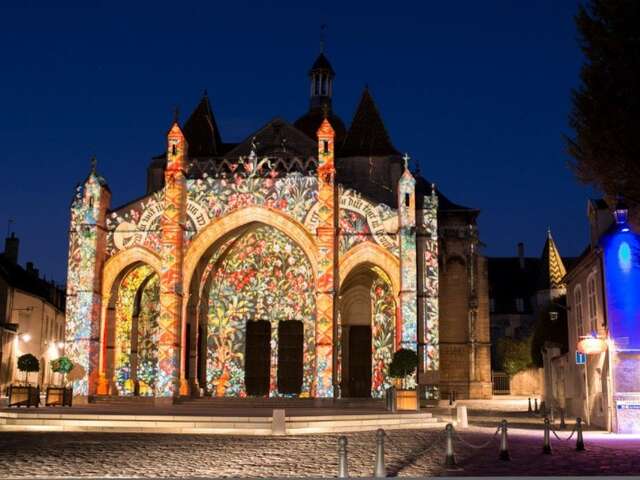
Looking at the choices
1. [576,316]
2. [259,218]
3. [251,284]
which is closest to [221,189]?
[259,218]

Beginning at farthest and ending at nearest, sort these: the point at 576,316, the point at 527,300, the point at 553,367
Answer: the point at 527,300
the point at 553,367
the point at 576,316

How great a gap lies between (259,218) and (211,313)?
15.8 feet

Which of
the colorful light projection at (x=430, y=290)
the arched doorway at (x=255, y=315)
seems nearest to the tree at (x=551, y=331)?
the colorful light projection at (x=430, y=290)

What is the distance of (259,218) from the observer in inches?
1077

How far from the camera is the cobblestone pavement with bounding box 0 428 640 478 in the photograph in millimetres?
11391

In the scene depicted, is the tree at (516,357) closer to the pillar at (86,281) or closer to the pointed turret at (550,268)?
the pointed turret at (550,268)

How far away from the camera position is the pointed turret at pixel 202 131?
1508 inches

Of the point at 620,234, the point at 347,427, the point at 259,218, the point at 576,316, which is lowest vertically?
the point at 347,427

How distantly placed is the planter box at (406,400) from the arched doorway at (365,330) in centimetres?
460

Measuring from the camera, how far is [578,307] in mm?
23719

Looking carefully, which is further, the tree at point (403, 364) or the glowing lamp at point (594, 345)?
the tree at point (403, 364)

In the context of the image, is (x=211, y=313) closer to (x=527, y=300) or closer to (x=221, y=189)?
(x=221, y=189)

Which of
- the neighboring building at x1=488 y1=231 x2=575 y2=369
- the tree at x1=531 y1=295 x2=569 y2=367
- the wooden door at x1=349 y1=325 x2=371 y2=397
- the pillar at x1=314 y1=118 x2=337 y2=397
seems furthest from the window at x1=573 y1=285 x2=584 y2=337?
the neighboring building at x1=488 y1=231 x2=575 y2=369

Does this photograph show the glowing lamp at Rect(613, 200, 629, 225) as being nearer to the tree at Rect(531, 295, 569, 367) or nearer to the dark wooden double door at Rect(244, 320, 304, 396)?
the tree at Rect(531, 295, 569, 367)
